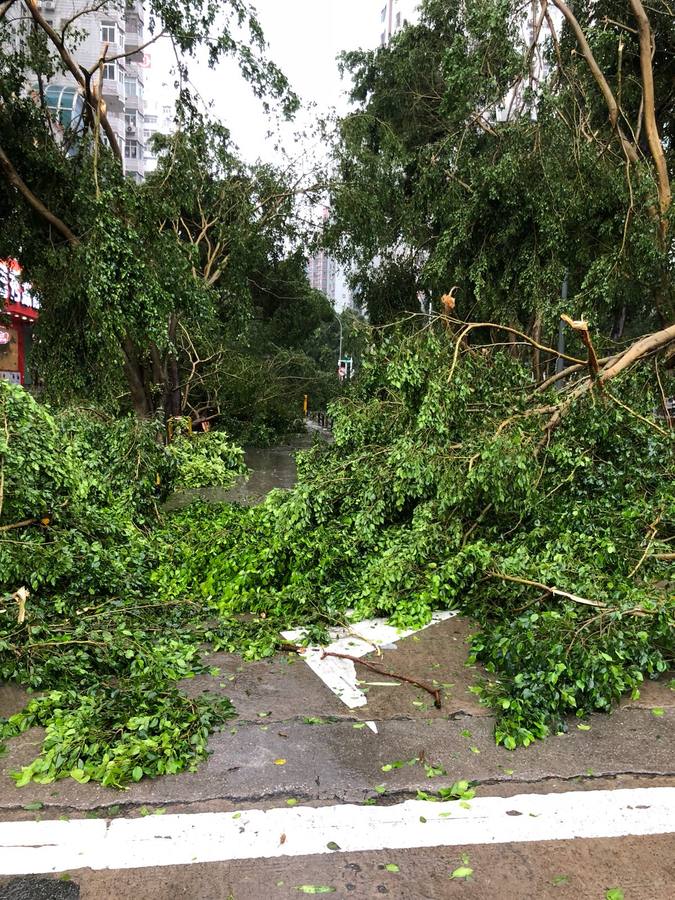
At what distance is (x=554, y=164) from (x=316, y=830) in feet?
33.0

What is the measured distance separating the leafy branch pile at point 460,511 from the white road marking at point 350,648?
0.12m

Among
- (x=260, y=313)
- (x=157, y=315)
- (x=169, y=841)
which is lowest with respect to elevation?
(x=169, y=841)

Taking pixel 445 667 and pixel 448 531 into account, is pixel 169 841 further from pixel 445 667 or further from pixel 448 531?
pixel 448 531

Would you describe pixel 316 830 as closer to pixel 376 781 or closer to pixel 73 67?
pixel 376 781

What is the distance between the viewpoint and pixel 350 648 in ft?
15.0

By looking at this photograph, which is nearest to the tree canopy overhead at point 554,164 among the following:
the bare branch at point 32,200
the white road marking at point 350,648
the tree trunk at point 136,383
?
the tree trunk at point 136,383

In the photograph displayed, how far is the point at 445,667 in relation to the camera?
429 cm

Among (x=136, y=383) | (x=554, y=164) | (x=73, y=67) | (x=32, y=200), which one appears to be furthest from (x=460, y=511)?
(x=73, y=67)

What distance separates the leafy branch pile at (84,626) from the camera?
3.24m

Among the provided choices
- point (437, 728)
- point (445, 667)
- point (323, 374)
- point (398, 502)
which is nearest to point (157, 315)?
point (398, 502)

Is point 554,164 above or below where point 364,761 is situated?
above

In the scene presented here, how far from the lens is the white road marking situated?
13.0 ft

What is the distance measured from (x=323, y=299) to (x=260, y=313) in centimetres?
209

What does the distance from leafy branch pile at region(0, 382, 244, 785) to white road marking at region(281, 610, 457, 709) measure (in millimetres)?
702
